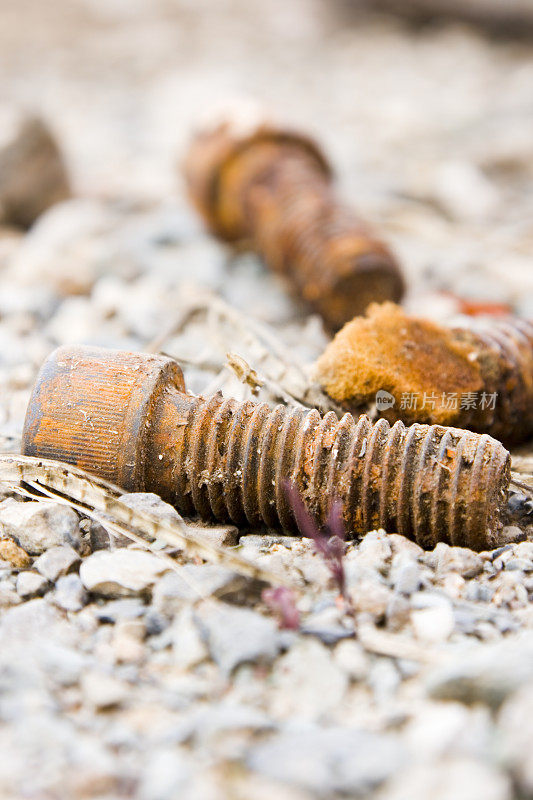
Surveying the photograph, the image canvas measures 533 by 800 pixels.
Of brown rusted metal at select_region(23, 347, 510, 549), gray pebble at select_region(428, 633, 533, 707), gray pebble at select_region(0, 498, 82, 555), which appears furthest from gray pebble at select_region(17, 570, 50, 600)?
gray pebble at select_region(428, 633, 533, 707)

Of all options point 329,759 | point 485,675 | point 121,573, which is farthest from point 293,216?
point 329,759

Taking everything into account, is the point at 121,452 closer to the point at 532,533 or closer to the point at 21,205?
the point at 532,533

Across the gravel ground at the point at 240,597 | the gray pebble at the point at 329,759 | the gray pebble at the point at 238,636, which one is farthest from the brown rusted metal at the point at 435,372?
the gray pebble at the point at 329,759

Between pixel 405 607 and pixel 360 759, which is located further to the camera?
pixel 405 607

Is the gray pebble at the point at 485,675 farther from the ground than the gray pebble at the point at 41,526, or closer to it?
farther from the ground

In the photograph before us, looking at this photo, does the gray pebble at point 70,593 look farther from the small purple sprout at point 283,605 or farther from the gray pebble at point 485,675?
the gray pebble at point 485,675

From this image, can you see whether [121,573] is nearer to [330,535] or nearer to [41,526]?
[41,526]

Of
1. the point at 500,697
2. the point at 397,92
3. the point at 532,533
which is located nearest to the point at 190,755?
the point at 500,697
